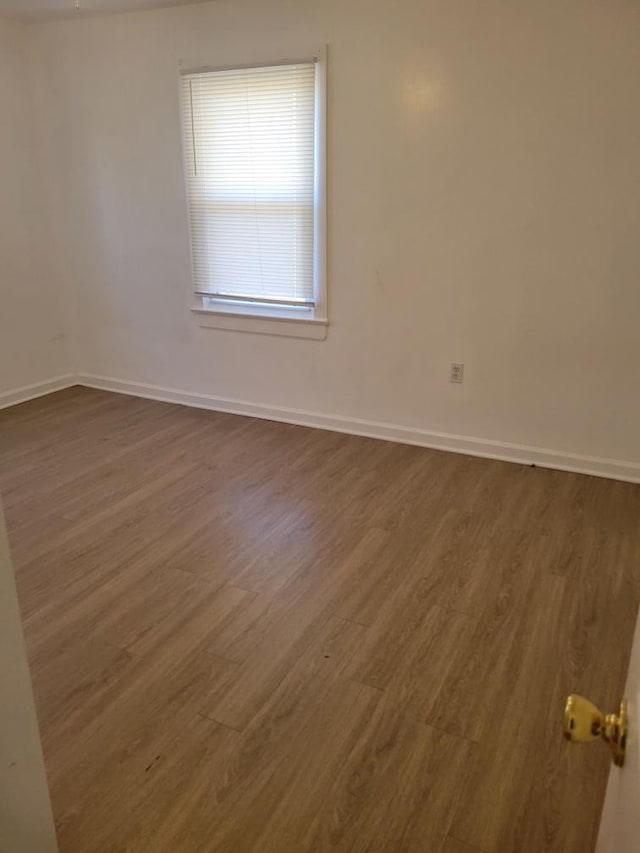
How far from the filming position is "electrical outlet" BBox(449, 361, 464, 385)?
332 cm

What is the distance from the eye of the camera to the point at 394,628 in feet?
6.68

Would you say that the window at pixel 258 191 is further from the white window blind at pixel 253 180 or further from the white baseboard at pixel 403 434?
the white baseboard at pixel 403 434

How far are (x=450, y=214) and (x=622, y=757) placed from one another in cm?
282

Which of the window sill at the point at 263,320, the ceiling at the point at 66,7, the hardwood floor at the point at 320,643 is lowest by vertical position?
the hardwood floor at the point at 320,643

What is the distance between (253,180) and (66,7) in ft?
4.74

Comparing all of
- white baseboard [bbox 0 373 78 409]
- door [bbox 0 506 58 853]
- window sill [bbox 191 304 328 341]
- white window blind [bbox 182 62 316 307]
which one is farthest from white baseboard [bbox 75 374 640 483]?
door [bbox 0 506 58 853]

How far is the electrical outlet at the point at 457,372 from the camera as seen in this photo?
10.9ft

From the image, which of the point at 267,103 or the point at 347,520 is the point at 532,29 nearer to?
the point at 267,103

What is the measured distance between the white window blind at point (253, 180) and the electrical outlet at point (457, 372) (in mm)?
912

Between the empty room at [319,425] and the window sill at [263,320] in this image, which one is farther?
the window sill at [263,320]

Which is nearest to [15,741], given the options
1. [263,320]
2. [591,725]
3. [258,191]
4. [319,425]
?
[591,725]

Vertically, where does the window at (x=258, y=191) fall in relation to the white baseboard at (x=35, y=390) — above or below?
above

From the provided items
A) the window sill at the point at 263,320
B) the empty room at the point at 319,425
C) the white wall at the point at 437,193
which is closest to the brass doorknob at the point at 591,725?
the empty room at the point at 319,425

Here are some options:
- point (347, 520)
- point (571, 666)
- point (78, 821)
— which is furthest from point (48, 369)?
point (571, 666)
